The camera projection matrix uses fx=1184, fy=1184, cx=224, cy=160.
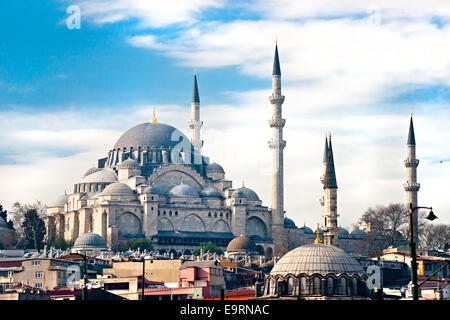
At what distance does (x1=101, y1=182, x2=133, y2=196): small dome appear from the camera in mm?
95938

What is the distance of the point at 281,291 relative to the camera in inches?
1770

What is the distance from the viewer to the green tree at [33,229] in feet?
305

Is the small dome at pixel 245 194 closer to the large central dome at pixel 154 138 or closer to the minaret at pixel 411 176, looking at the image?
the large central dome at pixel 154 138

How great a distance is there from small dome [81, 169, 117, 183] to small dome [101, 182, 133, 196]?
5.76 metres

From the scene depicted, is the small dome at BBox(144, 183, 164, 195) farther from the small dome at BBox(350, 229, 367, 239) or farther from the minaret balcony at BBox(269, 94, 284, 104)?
the small dome at BBox(350, 229, 367, 239)

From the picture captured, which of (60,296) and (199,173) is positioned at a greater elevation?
(199,173)

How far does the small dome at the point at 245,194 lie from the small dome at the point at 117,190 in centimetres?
910

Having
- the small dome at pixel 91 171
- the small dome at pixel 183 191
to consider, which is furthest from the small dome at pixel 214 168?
the small dome at pixel 91 171

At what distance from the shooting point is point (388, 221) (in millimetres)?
93625

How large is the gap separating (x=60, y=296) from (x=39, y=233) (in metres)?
37.5

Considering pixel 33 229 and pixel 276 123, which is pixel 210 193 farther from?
pixel 33 229
